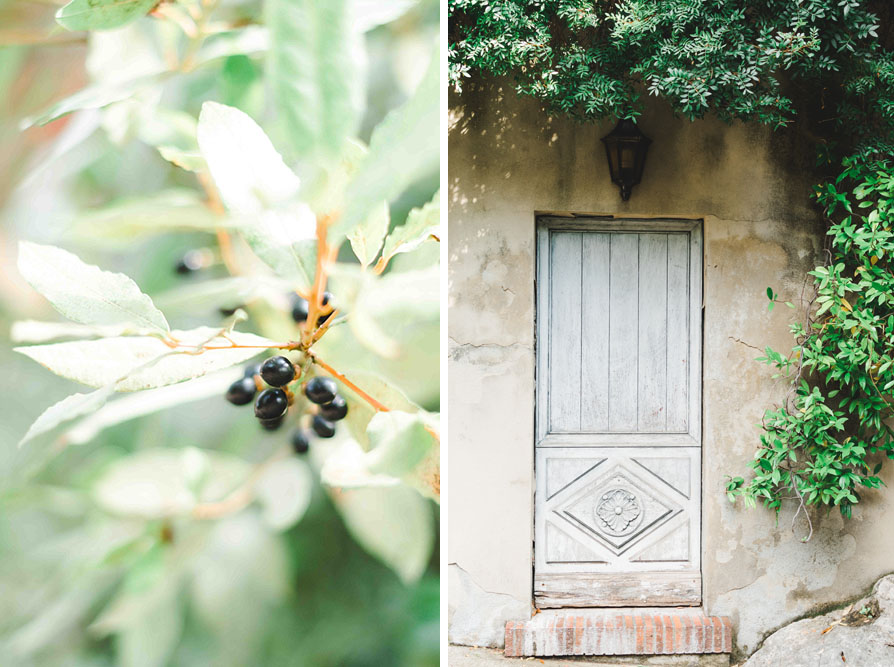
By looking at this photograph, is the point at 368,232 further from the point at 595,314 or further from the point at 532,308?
the point at 595,314

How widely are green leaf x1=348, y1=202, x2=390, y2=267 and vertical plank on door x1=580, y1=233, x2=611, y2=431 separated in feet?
7.97

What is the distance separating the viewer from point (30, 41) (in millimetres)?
329

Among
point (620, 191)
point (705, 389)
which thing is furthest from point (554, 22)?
point (705, 389)

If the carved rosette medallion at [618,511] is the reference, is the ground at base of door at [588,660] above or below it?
below

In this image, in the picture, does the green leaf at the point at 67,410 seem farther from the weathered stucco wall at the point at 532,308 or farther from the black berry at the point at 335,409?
the weathered stucco wall at the point at 532,308

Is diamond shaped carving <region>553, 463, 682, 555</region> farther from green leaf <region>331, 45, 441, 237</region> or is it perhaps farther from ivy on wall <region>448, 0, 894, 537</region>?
green leaf <region>331, 45, 441, 237</region>

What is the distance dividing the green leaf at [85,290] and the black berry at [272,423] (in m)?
0.08

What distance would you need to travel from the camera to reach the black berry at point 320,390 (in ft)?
1.17

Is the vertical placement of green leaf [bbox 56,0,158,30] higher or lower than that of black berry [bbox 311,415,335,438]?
higher

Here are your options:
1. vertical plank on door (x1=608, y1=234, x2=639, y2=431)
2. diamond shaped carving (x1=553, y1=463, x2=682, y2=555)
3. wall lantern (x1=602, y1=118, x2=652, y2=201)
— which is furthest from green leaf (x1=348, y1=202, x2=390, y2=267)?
diamond shaped carving (x1=553, y1=463, x2=682, y2=555)

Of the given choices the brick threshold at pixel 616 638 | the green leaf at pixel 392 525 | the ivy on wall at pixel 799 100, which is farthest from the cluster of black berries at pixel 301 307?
the brick threshold at pixel 616 638

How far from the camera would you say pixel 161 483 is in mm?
348

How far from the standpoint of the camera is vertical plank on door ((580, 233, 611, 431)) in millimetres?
2691

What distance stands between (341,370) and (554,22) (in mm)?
2343
